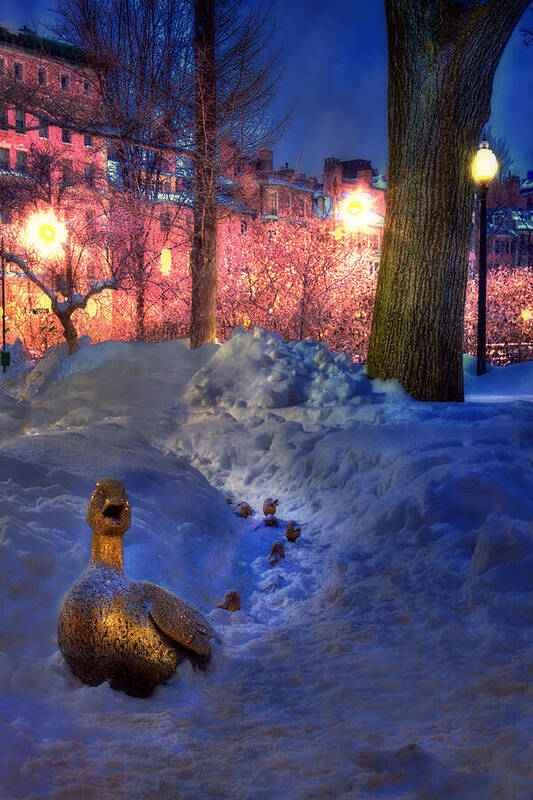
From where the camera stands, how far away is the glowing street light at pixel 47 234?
18719 millimetres

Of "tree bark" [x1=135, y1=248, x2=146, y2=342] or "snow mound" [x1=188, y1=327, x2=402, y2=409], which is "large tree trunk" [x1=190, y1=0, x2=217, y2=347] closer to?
"snow mound" [x1=188, y1=327, x2=402, y2=409]

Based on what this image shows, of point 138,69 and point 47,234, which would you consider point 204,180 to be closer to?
point 138,69

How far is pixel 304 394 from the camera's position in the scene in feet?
27.6

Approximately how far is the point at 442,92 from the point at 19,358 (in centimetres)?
1884

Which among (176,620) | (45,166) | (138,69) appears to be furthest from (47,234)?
(176,620)

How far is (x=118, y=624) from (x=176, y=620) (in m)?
0.31

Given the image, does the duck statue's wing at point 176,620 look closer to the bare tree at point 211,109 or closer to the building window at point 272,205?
the bare tree at point 211,109

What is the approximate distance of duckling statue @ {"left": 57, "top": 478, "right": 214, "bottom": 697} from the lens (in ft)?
9.57

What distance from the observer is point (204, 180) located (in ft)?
41.5

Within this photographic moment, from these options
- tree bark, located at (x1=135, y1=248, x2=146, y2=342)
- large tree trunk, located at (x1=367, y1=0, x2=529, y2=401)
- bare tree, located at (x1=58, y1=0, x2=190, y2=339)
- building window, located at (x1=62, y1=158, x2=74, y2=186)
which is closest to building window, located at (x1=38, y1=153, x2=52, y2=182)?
building window, located at (x1=62, y1=158, x2=74, y2=186)

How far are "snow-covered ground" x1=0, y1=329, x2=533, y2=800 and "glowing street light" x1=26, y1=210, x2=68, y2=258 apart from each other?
1262 cm

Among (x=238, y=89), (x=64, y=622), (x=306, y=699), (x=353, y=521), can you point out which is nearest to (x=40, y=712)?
(x=64, y=622)

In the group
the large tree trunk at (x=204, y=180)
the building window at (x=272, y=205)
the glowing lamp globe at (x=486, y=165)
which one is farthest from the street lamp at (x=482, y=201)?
the building window at (x=272, y=205)

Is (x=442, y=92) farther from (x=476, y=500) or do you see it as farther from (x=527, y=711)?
(x=527, y=711)
